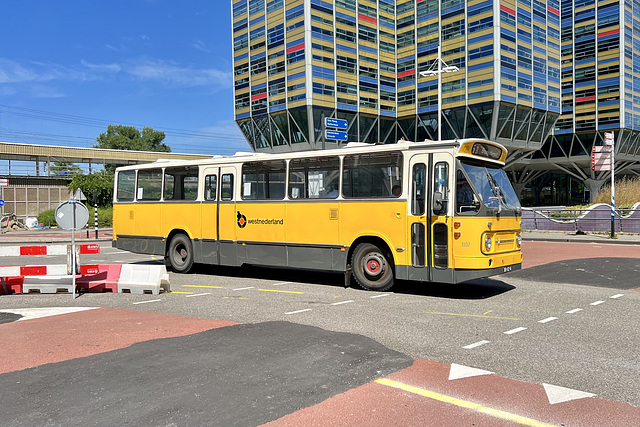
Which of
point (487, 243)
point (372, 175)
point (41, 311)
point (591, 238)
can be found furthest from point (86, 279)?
point (591, 238)

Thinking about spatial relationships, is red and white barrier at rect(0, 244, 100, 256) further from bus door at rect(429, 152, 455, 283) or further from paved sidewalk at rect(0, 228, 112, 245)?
paved sidewalk at rect(0, 228, 112, 245)

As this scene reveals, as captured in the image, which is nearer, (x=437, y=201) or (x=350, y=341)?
(x=350, y=341)

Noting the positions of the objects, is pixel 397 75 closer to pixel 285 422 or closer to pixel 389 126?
pixel 389 126

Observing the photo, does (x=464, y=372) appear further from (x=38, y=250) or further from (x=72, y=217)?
(x=38, y=250)

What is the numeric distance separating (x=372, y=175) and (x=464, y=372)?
596 centimetres

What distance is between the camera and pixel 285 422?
404cm

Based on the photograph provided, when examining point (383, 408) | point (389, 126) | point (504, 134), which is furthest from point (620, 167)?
point (383, 408)

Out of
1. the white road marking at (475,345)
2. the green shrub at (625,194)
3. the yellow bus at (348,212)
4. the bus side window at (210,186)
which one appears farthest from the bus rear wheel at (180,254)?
the green shrub at (625,194)

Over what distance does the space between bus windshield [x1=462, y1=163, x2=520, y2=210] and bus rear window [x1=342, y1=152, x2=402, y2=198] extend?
4.41ft

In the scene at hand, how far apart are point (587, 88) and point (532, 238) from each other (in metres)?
59.8

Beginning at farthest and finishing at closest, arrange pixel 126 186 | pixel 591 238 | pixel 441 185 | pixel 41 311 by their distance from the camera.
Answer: pixel 591 238
pixel 126 186
pixel 441 185
pixel 41 311

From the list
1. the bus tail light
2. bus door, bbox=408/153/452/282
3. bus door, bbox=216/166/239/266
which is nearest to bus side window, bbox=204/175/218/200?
bus door, bbox=216/166/239/266

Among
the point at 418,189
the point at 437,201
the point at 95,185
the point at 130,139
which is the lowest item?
the point at 437,201

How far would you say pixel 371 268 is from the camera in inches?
423
